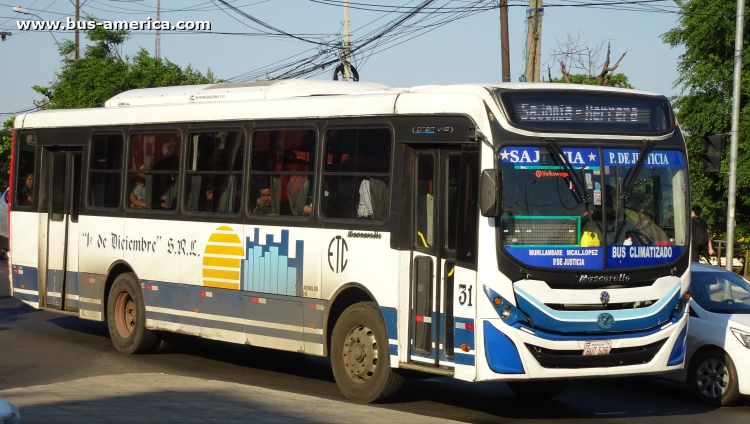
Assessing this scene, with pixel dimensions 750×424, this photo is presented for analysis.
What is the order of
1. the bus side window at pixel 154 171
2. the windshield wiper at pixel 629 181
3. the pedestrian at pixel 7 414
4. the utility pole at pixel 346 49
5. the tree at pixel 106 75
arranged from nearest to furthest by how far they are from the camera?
the pedestrian at pixel 7 414 → the windshield wiper at pixel 629 181 → the bus side window at pixel 154 171 → the utility pole at pixel 346 49 → the tree at pixel 106 75

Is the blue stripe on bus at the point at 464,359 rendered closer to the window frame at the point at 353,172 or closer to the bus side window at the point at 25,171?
the window frame at the point at 353,172

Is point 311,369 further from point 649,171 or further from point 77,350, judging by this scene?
point 649,171

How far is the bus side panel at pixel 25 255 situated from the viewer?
50.9 ft

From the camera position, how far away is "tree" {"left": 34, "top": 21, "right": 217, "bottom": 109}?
4303 cm

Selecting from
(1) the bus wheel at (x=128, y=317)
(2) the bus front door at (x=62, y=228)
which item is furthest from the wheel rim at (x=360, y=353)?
(2) the bus front door at (x=62, y=228)

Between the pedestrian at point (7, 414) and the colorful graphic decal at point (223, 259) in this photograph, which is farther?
the colorful graphic decal at point (223, 259)

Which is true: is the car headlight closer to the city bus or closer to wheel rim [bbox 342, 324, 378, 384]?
the city bus

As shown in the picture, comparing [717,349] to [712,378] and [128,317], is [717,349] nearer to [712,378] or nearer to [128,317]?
[712,378]

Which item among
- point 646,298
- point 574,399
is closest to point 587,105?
point 646,298

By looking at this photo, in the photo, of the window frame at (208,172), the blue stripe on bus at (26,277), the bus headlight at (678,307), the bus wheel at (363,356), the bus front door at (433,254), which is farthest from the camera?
the blue stripe on bus at (26,277)

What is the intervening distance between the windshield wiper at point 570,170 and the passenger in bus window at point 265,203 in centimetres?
356

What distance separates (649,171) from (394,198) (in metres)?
2.35

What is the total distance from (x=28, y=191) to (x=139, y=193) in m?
2.71

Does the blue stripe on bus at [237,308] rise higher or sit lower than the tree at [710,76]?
Answer: lower
